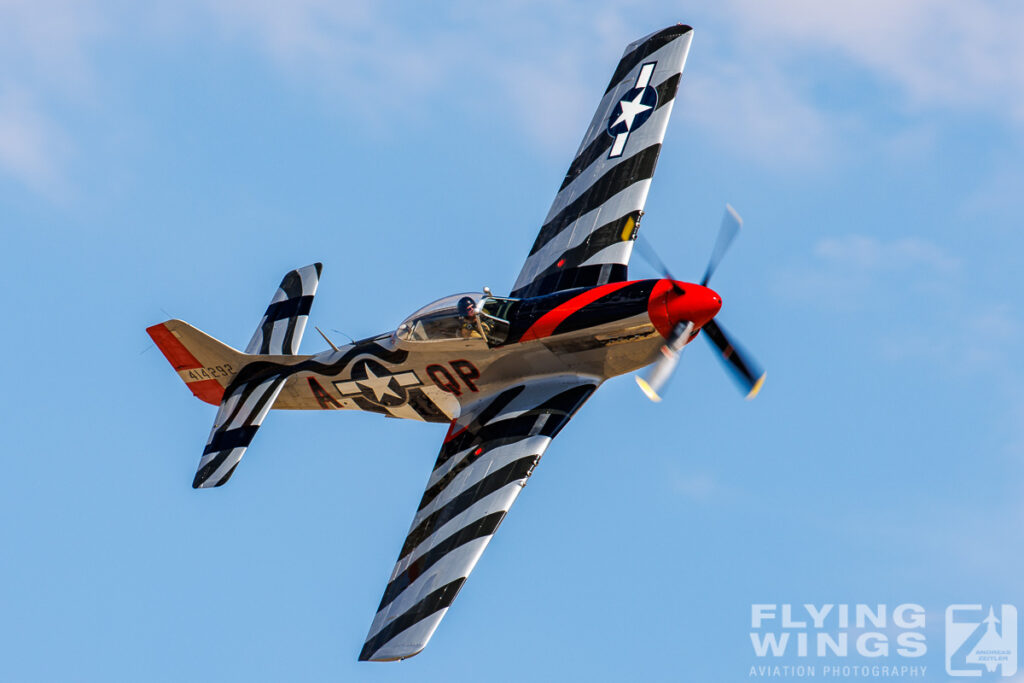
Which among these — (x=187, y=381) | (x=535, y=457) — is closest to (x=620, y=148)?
(x=535, y=457)

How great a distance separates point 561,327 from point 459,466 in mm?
Result: 2863

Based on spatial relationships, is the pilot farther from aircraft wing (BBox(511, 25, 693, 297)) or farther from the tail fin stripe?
the tail fin stripe

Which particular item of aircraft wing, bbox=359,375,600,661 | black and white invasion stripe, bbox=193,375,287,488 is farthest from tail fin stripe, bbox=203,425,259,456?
aircraft wing, bbox=359,375,600,661

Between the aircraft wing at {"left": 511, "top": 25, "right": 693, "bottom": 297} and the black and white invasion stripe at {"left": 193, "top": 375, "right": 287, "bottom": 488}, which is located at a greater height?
the aircraft wing at {"left": 511, "top": 25, "right": 693, "bottom": 297}

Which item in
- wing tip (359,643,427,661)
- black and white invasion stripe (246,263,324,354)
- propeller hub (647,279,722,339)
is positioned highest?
black and white invasion stripe (246,263,324,354)

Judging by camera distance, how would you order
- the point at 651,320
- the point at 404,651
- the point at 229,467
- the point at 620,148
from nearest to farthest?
1. the point at 404,651
2. the point at 651,320
3. the point at 229,467
4. the point at 620,148

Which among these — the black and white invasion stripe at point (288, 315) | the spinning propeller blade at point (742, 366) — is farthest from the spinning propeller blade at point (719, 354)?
the black and white invasion stripe at point (288, 315)

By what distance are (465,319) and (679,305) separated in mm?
3580

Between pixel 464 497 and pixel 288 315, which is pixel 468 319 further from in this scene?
pixel 288 315

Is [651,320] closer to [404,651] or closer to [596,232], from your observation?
[596,232]

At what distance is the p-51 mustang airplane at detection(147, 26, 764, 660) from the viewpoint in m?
23.5

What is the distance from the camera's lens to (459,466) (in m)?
24.6

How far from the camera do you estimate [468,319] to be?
24.6m

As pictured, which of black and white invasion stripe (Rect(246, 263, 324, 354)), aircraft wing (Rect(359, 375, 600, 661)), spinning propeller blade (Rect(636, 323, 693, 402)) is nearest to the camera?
aircraft wing (Rect(359, 375, 600, 661))
